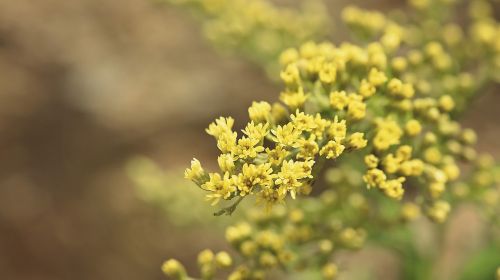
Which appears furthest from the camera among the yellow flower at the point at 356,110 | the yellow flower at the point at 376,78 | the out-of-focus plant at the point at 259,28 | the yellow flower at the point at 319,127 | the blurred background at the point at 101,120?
the blurred background at the point at 101,120

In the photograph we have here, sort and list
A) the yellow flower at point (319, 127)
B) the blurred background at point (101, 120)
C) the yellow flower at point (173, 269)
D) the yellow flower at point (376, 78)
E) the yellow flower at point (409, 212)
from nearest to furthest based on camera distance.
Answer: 1. the yellow flower at point (319, 127)
2. the yellow flower at point (376, 78)
3. the yellow flower at point (173, 269)
4. the yellow flower at point (409, 212)
5. the blurred background at point (101, 120)

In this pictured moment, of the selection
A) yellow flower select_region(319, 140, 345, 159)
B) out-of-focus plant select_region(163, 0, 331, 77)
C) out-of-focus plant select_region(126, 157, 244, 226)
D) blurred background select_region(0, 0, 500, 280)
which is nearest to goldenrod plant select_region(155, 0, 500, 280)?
yellow flower select_region(319, 140, 345, 159)

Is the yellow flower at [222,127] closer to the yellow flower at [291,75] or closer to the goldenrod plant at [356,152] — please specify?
the goldenrod plant at [356,152]

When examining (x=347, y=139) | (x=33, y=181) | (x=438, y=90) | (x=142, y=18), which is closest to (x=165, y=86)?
(x=142, y=18)

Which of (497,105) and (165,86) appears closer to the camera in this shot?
(497,105)

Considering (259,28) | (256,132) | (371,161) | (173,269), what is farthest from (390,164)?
(259,28)

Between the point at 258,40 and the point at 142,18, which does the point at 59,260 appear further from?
the point at 258,40

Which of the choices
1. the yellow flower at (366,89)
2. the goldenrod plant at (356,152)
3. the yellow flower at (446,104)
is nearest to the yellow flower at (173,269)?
Answer: the goldenrod plant at (356,152)
